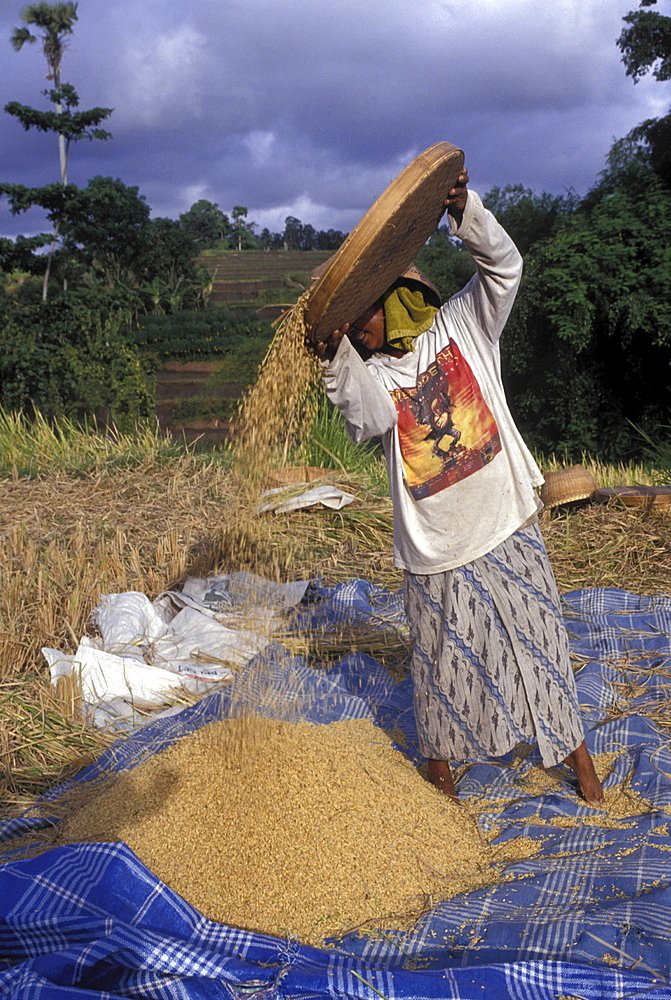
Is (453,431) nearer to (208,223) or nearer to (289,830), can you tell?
(289,830)

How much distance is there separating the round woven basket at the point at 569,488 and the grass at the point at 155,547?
8 centimetres

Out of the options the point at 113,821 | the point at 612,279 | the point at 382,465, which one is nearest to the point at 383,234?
the point at 113,821

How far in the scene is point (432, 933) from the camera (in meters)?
1.67

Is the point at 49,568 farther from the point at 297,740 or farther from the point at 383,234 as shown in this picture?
the point at 383,234

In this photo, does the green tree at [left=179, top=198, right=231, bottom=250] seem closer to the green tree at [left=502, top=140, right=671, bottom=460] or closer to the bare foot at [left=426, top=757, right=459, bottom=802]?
the green tree at [left=502, top=140, right=671, bottom=460]

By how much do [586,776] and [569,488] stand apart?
277cm

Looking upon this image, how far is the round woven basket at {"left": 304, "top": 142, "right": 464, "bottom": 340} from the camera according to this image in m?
1.81

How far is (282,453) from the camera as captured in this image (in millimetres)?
2436

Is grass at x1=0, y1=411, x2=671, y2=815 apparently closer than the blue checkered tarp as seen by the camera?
No

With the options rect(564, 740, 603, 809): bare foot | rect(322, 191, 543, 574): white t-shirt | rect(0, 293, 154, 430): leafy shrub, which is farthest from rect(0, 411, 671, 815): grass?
rect(0, 293, 154, 430): leafy shrub

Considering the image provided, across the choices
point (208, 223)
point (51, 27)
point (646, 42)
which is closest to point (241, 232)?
point (208, 223)

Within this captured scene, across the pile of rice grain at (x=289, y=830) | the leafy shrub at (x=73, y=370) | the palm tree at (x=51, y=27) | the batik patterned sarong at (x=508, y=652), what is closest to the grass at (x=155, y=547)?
the pile of rice grain at (x=289, y=830)

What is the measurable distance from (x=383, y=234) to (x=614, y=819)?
1.48m

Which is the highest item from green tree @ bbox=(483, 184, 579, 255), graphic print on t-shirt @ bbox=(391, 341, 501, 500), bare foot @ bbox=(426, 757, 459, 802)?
green tree @ bbox=(483, 184, 579, 255)
